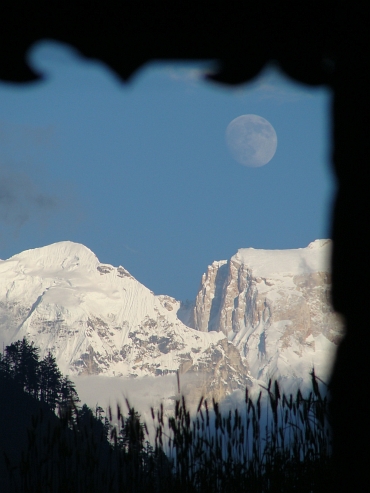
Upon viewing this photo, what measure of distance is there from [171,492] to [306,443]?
983mm

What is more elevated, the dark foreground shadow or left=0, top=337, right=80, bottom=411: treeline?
left=0, top=337, right=80, bottom=411: treeline

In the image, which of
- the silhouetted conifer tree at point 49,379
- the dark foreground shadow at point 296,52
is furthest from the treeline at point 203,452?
the silhouetted conifer tree at point 49,379

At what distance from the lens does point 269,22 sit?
1562 mm

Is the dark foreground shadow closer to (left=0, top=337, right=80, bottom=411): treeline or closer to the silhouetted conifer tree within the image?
the silhouetted conifer tree

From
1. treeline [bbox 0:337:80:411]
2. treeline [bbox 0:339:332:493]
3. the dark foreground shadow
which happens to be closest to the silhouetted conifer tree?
treeline [bbox 0:337:80:411]

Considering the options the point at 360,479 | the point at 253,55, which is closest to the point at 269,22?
the point at 253,55

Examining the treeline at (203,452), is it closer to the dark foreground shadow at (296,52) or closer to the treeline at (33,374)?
the dark foreground shadow at (296,52)

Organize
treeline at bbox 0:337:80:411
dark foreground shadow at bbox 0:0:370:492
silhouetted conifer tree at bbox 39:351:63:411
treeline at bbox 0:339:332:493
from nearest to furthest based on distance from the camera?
dark foreground shadow at bbox 0:0:370:492 → treeline at bbox 0:339:332:493 → silhouetted conifer tree at bbox 39:351:63:411 → treeline at bbox 0:337:80:411

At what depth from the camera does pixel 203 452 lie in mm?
4477

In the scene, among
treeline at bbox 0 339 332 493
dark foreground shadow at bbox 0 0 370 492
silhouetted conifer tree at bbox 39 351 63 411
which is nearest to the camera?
dark foreground shadow at bbox 0 0 370 492

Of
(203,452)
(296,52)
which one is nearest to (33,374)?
(203,452)

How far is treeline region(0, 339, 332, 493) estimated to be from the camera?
4148mm

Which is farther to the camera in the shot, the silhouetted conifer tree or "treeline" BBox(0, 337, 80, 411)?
"treeline" BBox(0, 337, 80, 411)

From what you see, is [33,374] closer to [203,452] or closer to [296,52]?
[203,452]
